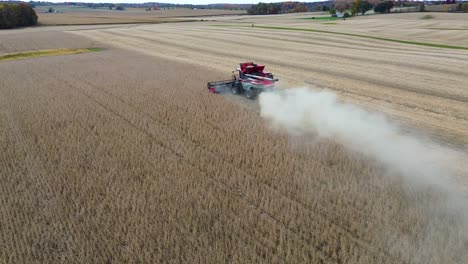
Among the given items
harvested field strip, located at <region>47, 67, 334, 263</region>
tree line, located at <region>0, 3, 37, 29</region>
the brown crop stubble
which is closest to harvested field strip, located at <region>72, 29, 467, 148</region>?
the brown crop stubble

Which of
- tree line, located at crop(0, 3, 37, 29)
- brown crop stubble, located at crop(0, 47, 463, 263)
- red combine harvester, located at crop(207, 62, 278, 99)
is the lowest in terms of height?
brown crop stubble, located at crop(0, 47, 463, 263)

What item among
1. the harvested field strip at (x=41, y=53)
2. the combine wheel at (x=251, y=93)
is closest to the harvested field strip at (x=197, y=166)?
the combine wheel at (x=251, y=93)

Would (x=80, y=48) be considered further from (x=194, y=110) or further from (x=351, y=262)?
(x=351, y=262)

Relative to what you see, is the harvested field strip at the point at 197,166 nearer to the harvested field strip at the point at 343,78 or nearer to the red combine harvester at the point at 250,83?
the red combine harvester at the point at 250,83

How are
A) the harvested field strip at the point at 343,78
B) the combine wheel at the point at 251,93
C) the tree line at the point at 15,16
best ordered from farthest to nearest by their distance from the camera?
1. the tree line at the point at 15,16
2. the combine wheel at the point at 251,93
3. the harvested field strip at the point at 343,78

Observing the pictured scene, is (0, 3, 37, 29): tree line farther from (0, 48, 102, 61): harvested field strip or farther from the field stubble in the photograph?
the field stubble

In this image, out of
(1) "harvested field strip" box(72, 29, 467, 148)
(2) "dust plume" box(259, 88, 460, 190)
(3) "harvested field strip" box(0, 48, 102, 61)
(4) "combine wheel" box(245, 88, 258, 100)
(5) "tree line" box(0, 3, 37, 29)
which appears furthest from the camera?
(5) "tree line" box(0, 3, 37, 29)
